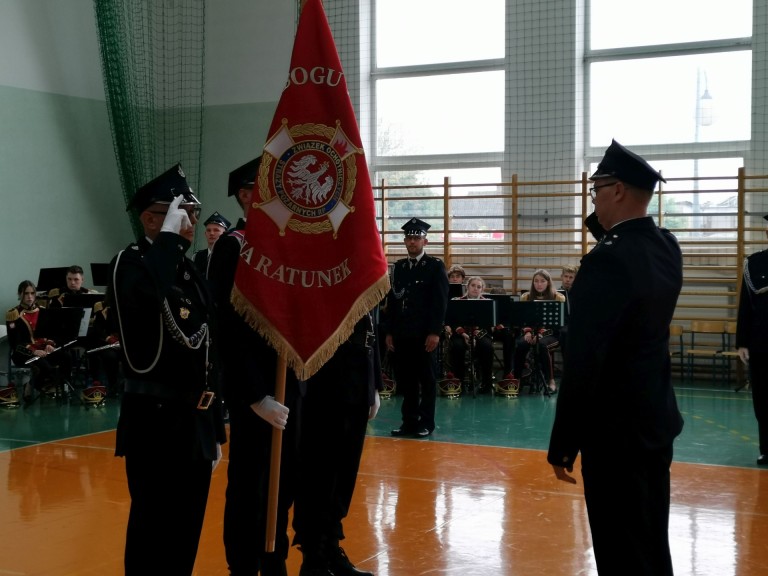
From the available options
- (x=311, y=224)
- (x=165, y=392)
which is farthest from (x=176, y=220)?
(x=311, y=224)

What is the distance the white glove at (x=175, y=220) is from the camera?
2955 millimetres

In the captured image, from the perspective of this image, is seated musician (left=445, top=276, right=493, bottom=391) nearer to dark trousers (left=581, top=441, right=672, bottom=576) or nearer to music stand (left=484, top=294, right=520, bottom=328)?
music stand (left=484, top=294, right=520, bottom=328)


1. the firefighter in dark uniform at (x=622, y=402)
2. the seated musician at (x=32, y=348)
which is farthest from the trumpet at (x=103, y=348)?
the firefighter in dark uniform at (x=622, y=402)

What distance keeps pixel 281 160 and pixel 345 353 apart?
877 mm

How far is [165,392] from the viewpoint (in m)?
2.95

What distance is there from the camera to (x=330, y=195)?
3.65 metres

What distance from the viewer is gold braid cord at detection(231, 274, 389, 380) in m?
3.46

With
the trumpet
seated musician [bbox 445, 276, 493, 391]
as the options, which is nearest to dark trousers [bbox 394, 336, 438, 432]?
seated musician [bbox 445, 276, 493, 391]

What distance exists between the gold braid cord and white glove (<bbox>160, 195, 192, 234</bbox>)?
0.53m

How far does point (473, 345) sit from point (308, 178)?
670 cm

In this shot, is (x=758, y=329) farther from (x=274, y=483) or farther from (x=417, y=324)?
(x=274, y=483)

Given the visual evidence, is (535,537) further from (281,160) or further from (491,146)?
(491,146)

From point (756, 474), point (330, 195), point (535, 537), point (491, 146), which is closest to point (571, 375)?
point (330, 195)

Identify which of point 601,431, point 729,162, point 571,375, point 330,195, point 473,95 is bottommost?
point 601,431
